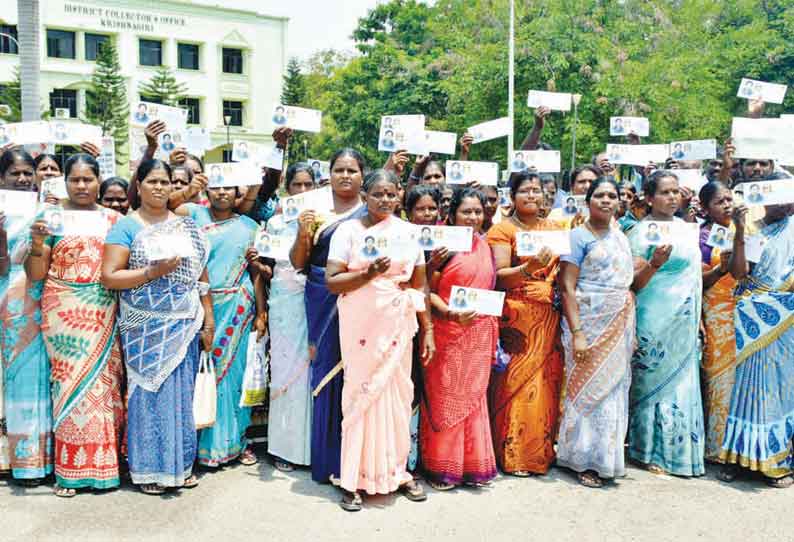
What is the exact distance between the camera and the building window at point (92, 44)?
40.3 meters

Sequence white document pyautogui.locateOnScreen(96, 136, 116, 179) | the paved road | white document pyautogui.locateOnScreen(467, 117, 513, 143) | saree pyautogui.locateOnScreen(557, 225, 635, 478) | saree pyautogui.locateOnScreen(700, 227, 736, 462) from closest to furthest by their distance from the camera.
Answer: the paved road → saree pyautogui.locateOnScreen(557, 225, 635, 478) → saree pyautogui.locateOnScreen(700, 227, 736, 462) → white document pyautogui.locateOnScreen(96, 136, 116, 179) → white document pyautogui.locateOnScreen(467, 117, 513, 143)

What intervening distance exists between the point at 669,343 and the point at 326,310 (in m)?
2.20

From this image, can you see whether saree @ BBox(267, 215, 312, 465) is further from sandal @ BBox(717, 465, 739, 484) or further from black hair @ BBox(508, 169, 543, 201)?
sandal @ BBox(717, 465, 739, 484)

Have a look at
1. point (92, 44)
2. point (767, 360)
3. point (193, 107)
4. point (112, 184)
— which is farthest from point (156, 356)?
point (92, 44)

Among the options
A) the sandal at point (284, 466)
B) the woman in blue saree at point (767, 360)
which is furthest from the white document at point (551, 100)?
the sandal at point (284, 466)

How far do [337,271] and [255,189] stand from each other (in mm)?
1273

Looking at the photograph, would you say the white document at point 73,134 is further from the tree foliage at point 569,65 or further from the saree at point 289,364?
the tree foliage at point 569,65

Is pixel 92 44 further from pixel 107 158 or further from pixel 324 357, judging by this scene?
pixel 324 357

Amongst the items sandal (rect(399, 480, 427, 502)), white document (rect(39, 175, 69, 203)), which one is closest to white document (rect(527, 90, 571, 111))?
sandal (rect(399, 480, 427, 502))

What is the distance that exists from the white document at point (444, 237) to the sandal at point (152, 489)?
2.05m

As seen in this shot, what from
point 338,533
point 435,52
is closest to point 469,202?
point 338,533

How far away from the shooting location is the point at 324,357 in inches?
175

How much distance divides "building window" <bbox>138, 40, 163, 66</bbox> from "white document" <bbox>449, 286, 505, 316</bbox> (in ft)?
135

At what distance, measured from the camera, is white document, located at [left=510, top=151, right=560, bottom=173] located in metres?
5.76
